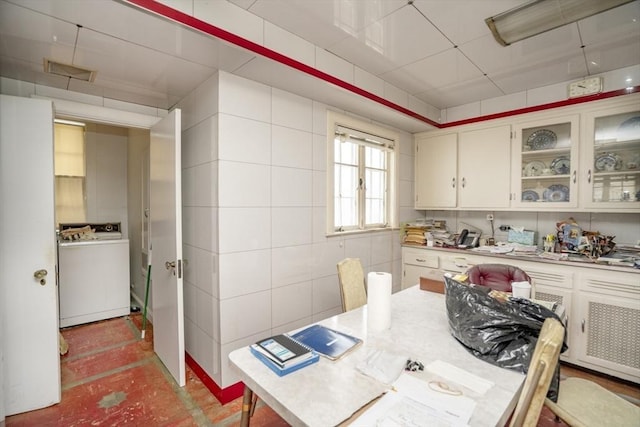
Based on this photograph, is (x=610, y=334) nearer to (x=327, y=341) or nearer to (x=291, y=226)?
(x=327, y=341)

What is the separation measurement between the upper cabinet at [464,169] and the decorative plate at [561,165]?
0.39m

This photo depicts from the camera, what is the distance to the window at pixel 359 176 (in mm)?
2841

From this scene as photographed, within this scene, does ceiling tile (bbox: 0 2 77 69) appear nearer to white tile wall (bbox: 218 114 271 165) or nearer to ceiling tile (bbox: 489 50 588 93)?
white tile wall (bbox: 218 114 271 165)

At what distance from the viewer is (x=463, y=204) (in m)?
3.46

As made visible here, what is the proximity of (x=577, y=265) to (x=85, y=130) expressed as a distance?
A: 558 centimetres

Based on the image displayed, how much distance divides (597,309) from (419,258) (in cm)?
158

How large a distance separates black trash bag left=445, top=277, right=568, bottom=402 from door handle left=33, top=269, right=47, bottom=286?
2617 mm

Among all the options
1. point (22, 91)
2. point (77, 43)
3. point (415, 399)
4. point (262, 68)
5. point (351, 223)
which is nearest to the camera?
point (415, 399)

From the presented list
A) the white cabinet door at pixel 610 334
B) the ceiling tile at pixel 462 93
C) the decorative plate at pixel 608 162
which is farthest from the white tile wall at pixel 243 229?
the decorative plate at pixel 608 162

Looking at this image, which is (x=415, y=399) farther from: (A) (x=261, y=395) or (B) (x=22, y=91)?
(B) (x=22, y=91)

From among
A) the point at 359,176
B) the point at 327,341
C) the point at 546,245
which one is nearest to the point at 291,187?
the point at 359,176

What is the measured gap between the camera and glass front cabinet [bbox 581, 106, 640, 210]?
249cm

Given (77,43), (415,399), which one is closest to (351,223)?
(415,399)

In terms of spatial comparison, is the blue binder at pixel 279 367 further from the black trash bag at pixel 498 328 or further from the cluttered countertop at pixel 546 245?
the cluttered countertop at pixel 546 245
